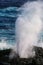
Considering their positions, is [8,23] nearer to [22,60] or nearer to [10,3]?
[10,3]

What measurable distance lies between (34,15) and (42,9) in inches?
63.1

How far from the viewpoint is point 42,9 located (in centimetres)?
1559

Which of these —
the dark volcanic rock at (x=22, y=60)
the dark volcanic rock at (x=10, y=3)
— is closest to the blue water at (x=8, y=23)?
the dark volcanic rock at (x=10, y=3)

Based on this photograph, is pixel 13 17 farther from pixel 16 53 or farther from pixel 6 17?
pixel 16 53

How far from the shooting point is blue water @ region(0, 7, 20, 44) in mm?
18277

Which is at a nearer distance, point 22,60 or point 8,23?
point 22,60

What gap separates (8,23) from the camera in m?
21.2

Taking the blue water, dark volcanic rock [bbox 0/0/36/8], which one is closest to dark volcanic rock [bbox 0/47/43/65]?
the blue water

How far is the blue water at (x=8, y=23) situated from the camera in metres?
18.3

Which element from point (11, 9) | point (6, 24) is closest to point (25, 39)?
point (6, 24)

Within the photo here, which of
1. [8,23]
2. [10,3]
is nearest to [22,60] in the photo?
[8,23]

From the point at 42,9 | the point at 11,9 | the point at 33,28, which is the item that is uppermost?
the point at 11,9

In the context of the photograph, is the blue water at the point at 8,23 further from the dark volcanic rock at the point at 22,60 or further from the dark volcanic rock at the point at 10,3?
the dark volcanic rock at the point at 22,60

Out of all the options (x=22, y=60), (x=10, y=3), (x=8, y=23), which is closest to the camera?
(x=22, y=60)
